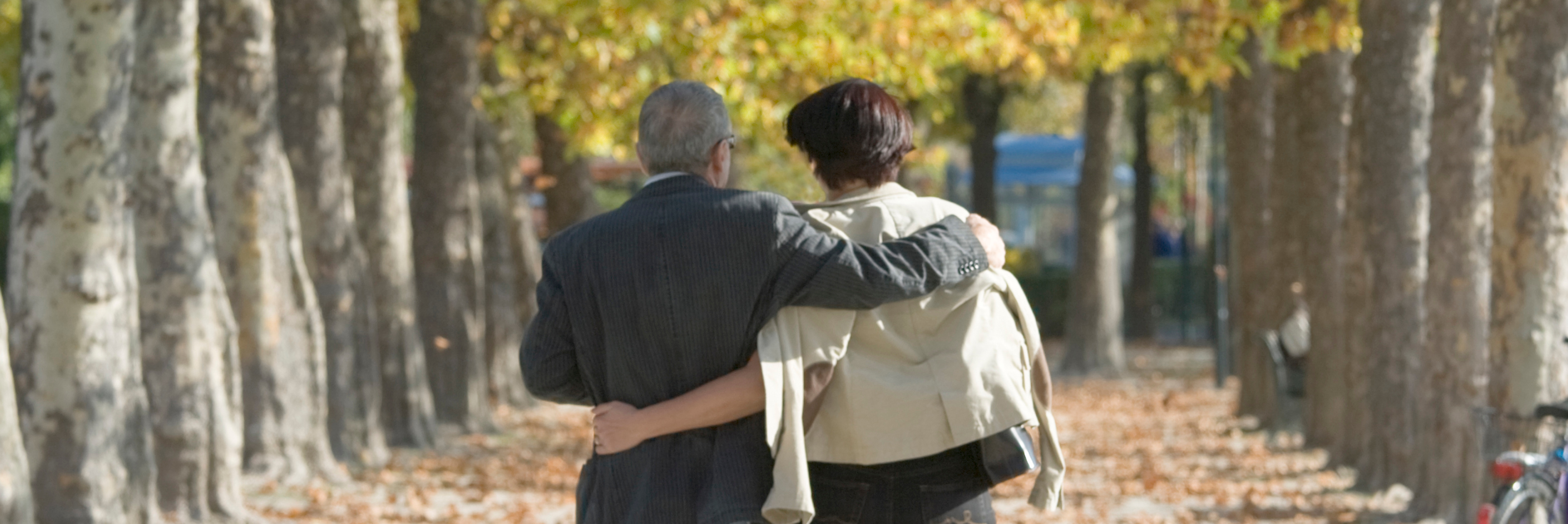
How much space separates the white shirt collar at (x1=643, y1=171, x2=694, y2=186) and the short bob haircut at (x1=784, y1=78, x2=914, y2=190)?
0.85 feet

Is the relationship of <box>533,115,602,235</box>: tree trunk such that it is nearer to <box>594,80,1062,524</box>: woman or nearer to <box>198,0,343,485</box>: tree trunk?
<box>198,0,343,485</box>: tree trunk

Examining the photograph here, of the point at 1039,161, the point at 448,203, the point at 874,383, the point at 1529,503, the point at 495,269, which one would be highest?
the point at 1039,161

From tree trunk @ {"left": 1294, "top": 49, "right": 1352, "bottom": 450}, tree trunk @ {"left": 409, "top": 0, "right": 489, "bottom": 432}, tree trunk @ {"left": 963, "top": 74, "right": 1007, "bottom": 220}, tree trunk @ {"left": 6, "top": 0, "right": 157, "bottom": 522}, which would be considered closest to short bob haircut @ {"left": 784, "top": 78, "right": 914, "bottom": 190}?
tree trunk @ {"left": 6, "top": 0, "right": 157, "bottom": 522}

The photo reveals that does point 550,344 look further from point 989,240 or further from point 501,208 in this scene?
point 501,208

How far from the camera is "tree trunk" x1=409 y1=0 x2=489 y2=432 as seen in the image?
1533 cm

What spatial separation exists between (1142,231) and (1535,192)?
2243 centimetres

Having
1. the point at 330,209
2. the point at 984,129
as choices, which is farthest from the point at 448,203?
the point at 984,129

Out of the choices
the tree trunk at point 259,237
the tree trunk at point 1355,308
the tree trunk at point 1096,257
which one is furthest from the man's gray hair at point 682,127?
the tree trunk at point 1096,257

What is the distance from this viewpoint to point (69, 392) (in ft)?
24.8

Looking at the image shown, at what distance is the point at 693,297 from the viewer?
342cm

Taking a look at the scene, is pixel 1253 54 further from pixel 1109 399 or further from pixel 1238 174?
pixel 1109 399

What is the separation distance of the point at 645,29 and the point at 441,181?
7.01 ft

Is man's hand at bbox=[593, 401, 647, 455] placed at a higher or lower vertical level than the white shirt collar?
lower

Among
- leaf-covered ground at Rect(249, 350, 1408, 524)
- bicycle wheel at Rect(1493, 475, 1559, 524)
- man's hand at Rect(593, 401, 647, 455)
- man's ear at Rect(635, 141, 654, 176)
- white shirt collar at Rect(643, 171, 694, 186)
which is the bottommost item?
leaf-covered ground at Rect(249, 350, 1408, 524)
